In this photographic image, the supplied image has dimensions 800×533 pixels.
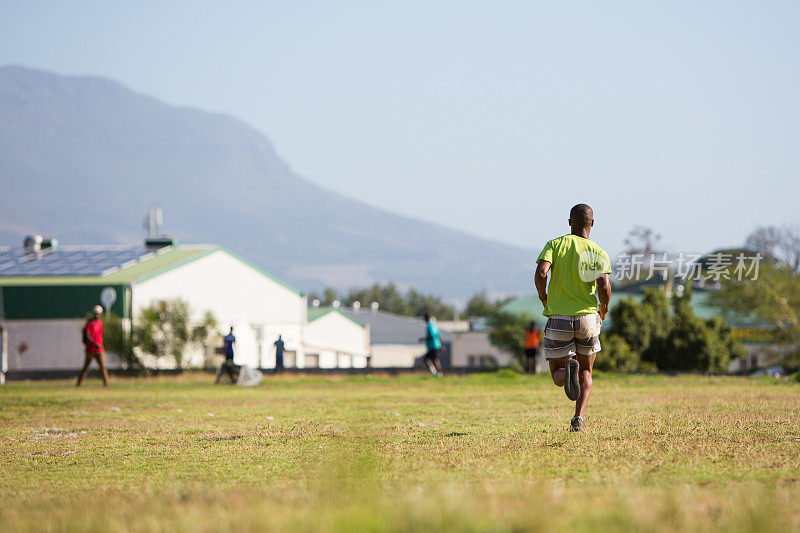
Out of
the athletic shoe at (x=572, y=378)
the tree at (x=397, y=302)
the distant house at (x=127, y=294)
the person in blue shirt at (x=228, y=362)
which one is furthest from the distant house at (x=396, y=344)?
the athletic shoe at (x=572, y=378)

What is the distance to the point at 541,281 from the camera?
383 inches

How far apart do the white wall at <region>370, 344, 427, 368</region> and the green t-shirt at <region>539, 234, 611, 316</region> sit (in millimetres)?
87369

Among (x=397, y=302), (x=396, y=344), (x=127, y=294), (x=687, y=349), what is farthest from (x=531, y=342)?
(x=397, y=302)

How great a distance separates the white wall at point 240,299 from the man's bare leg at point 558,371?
1599 inches

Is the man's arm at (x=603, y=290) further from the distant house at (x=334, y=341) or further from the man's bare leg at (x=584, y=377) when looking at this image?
the distant house at (x=334, y=341)

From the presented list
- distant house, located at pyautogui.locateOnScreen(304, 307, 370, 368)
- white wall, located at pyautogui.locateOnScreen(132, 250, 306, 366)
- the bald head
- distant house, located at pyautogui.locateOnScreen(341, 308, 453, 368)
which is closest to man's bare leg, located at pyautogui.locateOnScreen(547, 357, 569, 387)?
the bald head

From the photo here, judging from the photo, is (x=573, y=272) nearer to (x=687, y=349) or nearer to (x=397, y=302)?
(x=687, y=349)

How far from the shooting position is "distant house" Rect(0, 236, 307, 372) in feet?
161

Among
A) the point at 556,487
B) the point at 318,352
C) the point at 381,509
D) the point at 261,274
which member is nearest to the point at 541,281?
the point at 556,487

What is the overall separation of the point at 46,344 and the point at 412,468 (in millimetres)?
45535

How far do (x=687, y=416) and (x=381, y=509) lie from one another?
25.8 feet

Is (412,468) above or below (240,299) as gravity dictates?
below

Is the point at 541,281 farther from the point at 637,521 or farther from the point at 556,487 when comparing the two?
the point at 637,521

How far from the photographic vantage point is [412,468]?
7043 millimetres
